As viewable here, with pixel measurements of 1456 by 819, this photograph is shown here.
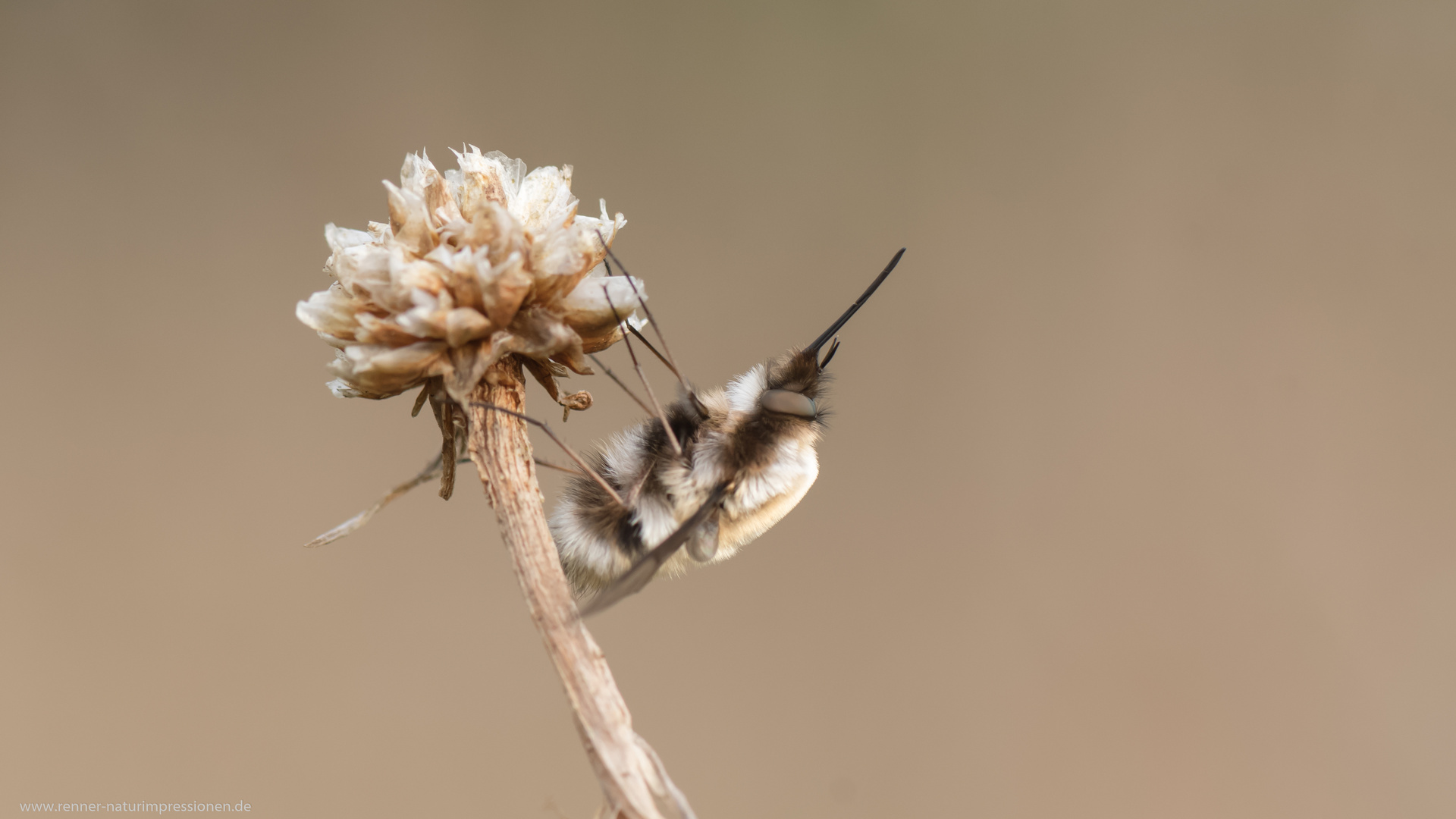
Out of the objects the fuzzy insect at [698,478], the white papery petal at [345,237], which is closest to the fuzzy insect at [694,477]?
the fuzzy insect at [698,478]

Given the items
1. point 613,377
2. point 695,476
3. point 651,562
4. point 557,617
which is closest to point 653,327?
point 613,377

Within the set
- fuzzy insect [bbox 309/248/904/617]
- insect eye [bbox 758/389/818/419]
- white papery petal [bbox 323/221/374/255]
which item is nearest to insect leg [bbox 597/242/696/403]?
fuzzy insect [bbox 309/248/904/617]

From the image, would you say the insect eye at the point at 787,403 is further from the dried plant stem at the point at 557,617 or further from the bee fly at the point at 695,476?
the dried plant stem at the point at 557,617

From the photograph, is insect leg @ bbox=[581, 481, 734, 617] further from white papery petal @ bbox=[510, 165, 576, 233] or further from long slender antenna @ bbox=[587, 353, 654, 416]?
white papery petal @ bbox=[510, 165, 576, 233]

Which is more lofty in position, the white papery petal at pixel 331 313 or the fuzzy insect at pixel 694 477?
the white papery petal at pixel 331 313

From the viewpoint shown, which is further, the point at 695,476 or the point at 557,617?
the point at 695,476

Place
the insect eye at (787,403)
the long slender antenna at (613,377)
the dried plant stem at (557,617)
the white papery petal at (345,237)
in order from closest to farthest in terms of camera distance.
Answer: the dried plant stem at (557,617), the white papery petal at (345,237), the long slender antenna at (613,377), the insect eye at (787,403)

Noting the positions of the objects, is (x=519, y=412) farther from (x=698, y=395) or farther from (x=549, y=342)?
(x=698, y=395)

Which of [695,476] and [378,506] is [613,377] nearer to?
[695,476]
